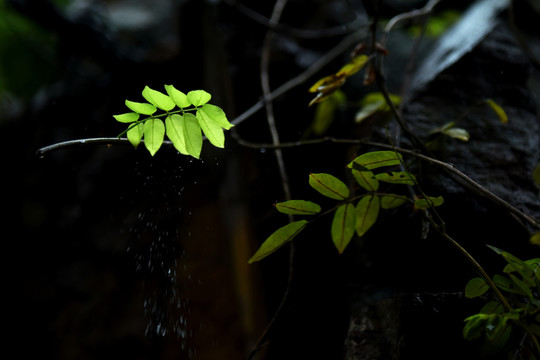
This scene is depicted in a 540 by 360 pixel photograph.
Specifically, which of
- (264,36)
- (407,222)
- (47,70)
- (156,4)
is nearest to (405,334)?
(407,222)

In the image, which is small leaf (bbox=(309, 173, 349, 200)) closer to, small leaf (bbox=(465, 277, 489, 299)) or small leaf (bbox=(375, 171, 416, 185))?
small leaf (bbox=(375, 171, 416, 185))

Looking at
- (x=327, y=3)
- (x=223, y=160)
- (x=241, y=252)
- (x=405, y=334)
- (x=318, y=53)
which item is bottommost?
(x=405, y=334)

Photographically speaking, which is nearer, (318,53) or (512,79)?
(512,79)

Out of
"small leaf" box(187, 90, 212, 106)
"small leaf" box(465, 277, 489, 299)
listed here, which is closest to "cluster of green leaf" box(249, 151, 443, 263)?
"small leaf" box(465, 277, 489, 299)

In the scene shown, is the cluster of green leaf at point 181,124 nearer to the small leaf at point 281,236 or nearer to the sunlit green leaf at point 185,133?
the sunlit green leaf at point 185,133

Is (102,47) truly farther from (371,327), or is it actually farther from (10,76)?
(371,327)

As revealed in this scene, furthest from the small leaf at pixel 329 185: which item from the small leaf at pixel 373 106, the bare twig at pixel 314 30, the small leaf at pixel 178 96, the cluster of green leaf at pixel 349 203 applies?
the bare twig at pixel 314 30
